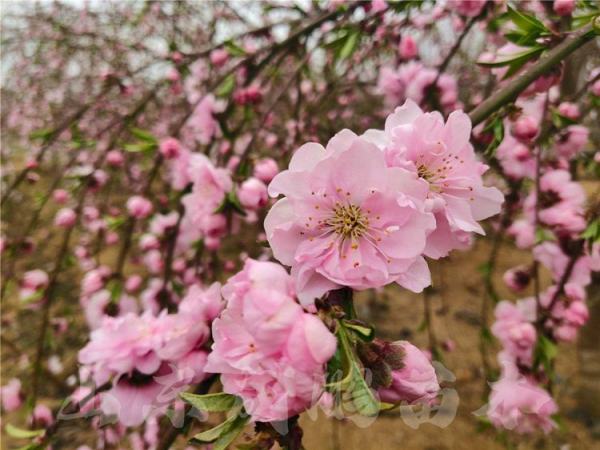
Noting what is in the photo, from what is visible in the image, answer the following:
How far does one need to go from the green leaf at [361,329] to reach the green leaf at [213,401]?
0.16 m

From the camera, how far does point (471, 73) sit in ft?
13.3

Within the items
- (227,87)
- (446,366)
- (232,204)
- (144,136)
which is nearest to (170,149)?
(144,136)

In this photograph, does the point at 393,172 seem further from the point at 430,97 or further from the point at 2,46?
the point at 2,46

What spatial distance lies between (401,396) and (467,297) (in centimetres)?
415

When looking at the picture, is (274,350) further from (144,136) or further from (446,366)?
(446,366)

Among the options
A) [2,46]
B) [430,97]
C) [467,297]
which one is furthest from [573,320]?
[2,46]

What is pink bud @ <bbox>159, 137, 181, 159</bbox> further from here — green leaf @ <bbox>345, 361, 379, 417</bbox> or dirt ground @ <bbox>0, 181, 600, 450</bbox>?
green leaf @ <bbox>345, 361, 379, 417</bbox>

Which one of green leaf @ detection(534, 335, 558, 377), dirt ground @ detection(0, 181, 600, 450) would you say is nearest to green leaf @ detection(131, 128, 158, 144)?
dirt ground @ detection(0, 181, 600, 450)

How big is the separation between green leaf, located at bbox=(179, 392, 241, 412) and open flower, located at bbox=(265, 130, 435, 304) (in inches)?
5.7

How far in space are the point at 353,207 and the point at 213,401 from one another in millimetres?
295

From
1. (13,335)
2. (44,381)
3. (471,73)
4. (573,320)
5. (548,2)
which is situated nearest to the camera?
(548,2)

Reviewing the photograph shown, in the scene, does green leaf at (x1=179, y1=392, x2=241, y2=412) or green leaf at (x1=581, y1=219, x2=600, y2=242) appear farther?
green leaf at (x1=581, y1=219, x2=600, y2=242)

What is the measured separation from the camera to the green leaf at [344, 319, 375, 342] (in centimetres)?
49

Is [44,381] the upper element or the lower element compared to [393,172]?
lower
